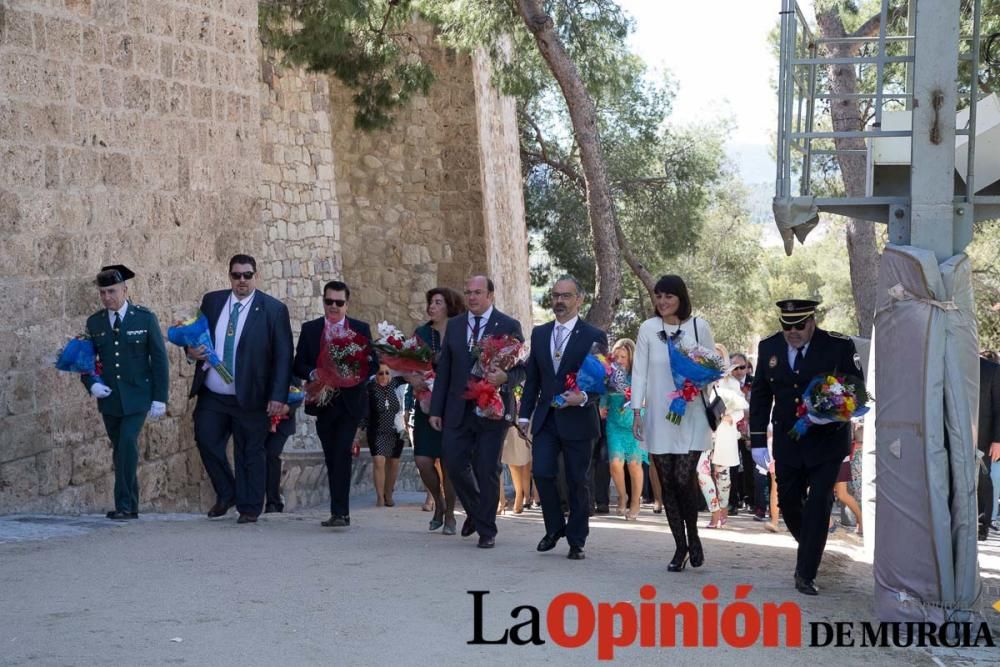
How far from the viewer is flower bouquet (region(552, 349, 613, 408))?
9.77m

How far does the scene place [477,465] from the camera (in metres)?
10.4

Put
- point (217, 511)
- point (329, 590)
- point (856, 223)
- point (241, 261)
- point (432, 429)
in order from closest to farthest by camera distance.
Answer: point (329, 590) → point (241, 261) → point (217, 511) → point (432, 429) → point (856, 223)

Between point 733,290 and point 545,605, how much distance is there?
3583cm

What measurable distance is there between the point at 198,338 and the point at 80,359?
2.81ft

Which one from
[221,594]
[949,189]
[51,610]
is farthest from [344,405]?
[949,189]

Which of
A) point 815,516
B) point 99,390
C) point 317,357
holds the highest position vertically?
point 317,357

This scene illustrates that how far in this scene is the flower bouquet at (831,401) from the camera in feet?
28.0

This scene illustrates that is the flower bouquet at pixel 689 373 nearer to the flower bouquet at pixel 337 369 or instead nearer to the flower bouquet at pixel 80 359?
the flower bouquet at pixel 337 369

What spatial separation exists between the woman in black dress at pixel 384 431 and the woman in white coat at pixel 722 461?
10.3 ft

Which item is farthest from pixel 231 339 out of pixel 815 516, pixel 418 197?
pixel 418 197

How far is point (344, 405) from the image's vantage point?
10.8 meters

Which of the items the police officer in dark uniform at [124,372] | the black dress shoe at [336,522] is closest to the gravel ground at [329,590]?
the black dress shoe at [336,522]

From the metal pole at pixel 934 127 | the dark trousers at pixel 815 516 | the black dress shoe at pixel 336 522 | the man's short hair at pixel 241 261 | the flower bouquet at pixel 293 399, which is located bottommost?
the black dress shoe at pixel 336 522

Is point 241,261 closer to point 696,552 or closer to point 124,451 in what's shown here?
point 124,451
